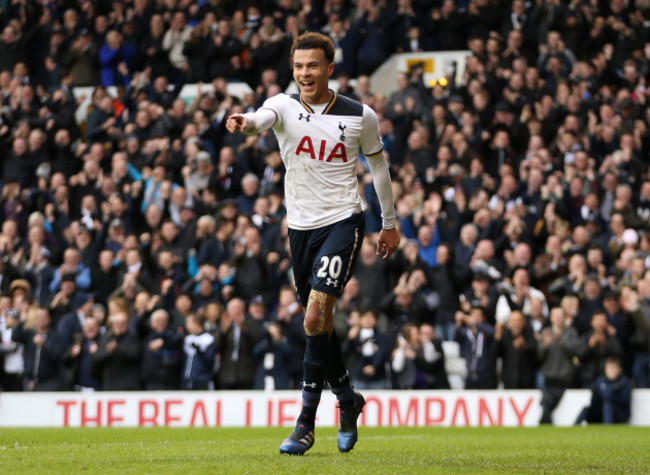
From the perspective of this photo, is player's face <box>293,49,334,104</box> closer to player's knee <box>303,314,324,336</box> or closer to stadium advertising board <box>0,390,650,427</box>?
player's knee <box>303,314,324,336</box>

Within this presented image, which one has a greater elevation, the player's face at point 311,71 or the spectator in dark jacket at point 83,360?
the player's face at point 311,71

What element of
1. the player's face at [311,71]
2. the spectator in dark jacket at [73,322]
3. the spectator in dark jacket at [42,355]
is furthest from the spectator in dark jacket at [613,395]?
the player's face at [311,71]

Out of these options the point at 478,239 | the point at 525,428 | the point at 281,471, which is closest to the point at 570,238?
the point at 478,239

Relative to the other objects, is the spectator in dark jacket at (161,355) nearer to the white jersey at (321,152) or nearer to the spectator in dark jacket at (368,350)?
the spectator in dark jacket at (368,350)

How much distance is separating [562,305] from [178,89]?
9809mm

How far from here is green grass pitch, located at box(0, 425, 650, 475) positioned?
717 cm

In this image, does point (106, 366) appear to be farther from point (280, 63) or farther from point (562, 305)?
point (280, 63)

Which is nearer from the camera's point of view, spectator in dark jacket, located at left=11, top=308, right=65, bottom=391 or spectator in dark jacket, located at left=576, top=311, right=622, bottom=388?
spectator in dark jacket, located at left=576, top=311, right=622, bottom=388

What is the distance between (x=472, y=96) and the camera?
69.6ft

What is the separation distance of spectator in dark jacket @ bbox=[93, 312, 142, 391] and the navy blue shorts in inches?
362

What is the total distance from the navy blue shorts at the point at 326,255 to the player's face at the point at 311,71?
873 mm

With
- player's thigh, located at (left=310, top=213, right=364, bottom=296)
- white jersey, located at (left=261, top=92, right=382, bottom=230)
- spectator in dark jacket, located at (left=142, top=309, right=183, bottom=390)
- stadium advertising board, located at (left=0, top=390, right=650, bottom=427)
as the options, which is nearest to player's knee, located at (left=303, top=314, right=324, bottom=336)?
player's thigh, located at (left=310, top=213, right=364, bottom=296)

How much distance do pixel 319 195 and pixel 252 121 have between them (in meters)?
0.96

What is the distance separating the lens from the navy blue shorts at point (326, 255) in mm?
8172
